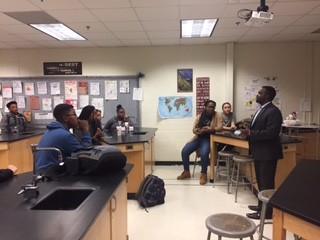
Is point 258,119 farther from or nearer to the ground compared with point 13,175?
farther from the ground

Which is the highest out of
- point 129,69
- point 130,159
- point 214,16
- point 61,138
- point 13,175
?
point 214,16

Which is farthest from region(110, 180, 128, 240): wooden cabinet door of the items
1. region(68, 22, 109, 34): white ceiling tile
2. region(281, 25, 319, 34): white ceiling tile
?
region(281, 25, 319, 34): white ceiling tile

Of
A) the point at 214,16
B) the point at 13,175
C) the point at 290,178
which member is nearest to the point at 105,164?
the point at 13,175

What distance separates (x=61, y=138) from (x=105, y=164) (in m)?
0.45

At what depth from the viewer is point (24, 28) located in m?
4.51

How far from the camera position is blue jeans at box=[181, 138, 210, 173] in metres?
4.82

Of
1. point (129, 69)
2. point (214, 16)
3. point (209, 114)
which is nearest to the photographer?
point (214, 16)

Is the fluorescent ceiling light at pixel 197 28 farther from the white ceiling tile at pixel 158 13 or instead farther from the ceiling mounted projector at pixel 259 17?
the ceiling mounted projector at pixel 259 17

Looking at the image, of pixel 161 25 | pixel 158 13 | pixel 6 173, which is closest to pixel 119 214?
pixel 6 173

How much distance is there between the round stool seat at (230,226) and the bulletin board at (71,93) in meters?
4.38

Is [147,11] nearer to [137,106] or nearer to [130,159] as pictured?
[130,159]

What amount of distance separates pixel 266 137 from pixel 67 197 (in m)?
2.22

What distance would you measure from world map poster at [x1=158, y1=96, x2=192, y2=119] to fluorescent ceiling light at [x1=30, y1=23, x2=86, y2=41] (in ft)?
7.02

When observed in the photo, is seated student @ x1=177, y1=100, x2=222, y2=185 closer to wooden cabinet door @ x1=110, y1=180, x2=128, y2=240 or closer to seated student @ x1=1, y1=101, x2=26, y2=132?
wooden cabinet door @ x1=110, y1=180, x2=128, y2=240
